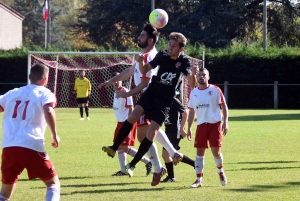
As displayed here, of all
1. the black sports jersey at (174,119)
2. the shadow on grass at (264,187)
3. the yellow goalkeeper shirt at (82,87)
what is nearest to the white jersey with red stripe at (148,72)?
the black sports jersey at (174,119)

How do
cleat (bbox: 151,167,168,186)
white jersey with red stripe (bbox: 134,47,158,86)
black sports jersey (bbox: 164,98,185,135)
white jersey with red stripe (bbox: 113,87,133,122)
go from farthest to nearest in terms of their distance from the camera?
white jersey with red stripe (bbox: 113,87,133,122)
black sports jersey (bbox: 164,98,185,135)
white jersey with red stripe (bbox: 134,47,158,86)
cleat (bbox: 151,167,168,186)

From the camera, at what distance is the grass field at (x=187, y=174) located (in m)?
8.88

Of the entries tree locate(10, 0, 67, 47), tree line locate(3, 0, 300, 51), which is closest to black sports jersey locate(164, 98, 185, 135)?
tree line locate(3, 0, 300, 51)

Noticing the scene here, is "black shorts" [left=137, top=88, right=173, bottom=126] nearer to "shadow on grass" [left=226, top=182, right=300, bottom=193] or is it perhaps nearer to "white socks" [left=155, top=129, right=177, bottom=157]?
"white socks" [left=155, top=129, right=177, bottom=157]

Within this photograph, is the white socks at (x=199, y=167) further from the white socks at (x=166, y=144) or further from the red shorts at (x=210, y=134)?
the white socks at (x=166, y=144)

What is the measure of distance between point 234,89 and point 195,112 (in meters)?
29.5

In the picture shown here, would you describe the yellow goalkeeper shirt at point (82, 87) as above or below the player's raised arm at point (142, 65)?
below

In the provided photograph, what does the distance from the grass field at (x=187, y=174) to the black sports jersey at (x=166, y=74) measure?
136 cm

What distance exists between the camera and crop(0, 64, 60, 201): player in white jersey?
6648 mm

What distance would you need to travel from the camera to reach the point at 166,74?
8.84m

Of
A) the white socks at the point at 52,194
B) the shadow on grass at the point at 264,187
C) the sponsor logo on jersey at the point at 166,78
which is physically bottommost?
the shadow on grass at the point at 264,187

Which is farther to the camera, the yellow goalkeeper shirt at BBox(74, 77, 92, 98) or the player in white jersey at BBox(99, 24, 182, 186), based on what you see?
the yellow goalkeeper shirt at BBox(74, 77, 92, 98)

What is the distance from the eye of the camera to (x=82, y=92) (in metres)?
28.4

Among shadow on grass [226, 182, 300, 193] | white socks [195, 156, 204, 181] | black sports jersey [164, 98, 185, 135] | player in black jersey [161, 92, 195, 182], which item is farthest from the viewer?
black sports jersey [164, 98, 185, 135]
